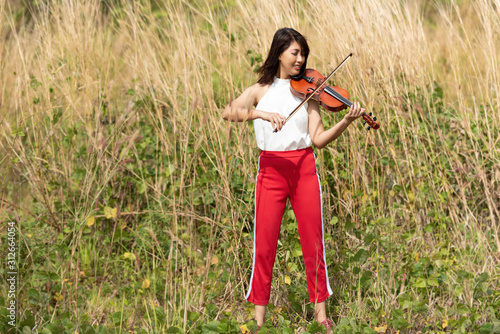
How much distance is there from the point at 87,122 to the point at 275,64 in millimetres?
1728

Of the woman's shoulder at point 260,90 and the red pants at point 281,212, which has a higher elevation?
the woman's shoulder at point 260,90

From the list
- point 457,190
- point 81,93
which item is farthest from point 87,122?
point 457,190

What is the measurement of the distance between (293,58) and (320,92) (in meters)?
0.24

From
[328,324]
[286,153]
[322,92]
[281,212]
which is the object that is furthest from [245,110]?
[328,324]

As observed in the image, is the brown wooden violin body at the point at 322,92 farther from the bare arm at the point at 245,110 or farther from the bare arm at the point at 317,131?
the bare arm at the point at 245,110

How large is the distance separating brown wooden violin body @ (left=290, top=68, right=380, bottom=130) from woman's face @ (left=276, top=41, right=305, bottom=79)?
0.06 metres

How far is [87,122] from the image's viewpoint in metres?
4.14

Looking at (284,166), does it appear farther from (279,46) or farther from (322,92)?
(279,46)

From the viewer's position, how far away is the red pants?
9.60 ft

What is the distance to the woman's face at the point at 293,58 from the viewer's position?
2.90 meters

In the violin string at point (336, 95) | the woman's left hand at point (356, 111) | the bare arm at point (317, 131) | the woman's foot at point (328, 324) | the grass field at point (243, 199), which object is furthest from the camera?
the grass field at point (243, 199)

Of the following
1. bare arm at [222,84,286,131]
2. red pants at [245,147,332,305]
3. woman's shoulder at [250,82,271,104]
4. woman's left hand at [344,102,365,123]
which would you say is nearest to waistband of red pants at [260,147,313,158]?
red pants at [245,147,332,305]

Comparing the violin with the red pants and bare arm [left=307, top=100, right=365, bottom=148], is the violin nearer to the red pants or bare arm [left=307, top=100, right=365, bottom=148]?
bare arm [left=307, top=100, right=365, bottom=148]

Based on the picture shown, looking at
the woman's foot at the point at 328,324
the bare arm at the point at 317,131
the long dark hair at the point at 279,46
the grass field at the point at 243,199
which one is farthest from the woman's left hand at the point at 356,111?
the woman's foot at the point at 328,324
